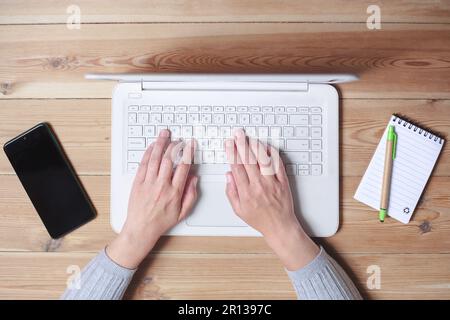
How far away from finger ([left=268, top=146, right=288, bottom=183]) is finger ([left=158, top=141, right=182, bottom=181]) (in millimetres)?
169

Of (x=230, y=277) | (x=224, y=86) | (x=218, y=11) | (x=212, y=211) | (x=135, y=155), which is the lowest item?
(x=230, y=277)

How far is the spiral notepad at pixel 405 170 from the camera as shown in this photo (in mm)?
795

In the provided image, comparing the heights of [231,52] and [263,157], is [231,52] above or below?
above

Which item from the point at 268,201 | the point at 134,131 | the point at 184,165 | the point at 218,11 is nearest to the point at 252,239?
the point at 268,201

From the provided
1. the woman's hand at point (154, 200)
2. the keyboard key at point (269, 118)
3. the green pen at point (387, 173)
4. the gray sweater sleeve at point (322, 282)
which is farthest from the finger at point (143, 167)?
the green pen at point (387, 173)

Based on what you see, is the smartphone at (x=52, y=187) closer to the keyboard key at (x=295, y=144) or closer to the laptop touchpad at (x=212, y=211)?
Answer: the laptop touchpad at (x=212, y=211)

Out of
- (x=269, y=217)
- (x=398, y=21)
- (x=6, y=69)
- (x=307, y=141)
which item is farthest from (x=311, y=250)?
(x=6, y=69)

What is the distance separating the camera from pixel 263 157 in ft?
2.51

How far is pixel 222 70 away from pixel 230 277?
0.39m

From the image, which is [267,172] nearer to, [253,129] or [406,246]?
[253,129]

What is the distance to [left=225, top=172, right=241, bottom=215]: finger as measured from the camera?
2.52 ft

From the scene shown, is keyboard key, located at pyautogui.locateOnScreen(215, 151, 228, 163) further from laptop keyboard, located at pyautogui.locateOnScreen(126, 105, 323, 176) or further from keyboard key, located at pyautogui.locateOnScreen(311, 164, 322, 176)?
keyboard key, located at pyautogui.locateOnScreen(311, 164, 322, 176)

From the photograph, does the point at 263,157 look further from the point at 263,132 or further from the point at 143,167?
the point at 143,167
